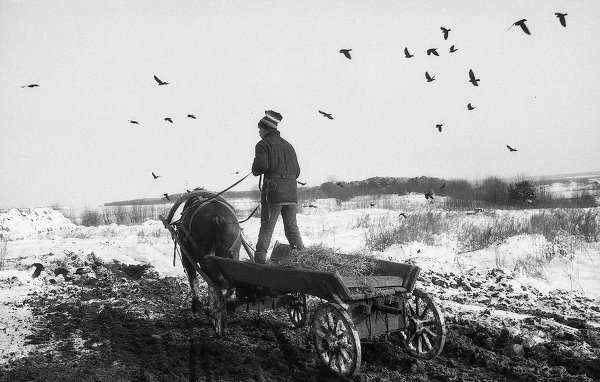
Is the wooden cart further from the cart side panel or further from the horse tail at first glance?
the horse tail

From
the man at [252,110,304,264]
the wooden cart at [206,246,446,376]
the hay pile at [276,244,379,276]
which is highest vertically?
the man at [252,110,304,264]

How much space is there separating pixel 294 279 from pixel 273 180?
204cm

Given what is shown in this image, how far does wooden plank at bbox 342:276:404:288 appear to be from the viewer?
4.12 m

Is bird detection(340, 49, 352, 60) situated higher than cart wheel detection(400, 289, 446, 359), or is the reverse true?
bird detection(340, 49, 352, 60)

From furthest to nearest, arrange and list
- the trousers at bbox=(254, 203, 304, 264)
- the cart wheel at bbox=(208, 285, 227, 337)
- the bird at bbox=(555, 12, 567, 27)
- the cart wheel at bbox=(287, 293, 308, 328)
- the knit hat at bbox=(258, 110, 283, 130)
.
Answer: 1. the knit hat at bbox=(258, 110, 283, 130)
2. the trousers at bbox=(254, 203, 304, 264)
3. the cart wheel at bbox=(287, 293, 308, 328)
4. the cart wheel at bbox=(208, 285, 227, 337)
5. the bird at bbox=(555, 12, 567, 27)

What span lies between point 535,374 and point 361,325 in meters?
1.57

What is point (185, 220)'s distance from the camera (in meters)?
6.81

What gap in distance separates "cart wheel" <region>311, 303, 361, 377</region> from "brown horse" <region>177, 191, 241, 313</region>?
1971 millimetres

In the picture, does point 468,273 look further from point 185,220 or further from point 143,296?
point 143,296

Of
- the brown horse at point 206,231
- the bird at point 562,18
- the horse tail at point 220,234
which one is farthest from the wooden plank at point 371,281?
the bird at point 562,18

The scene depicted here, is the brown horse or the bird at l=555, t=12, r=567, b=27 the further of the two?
the brown horse

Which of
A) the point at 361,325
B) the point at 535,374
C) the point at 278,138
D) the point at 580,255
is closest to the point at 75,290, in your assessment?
the point at 278,138

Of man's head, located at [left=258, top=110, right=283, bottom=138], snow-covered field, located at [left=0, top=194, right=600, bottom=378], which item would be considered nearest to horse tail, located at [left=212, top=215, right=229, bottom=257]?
man's head, located at [left=258, top=110, right=283, bottom=138]

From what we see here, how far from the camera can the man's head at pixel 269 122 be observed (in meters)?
6.00
